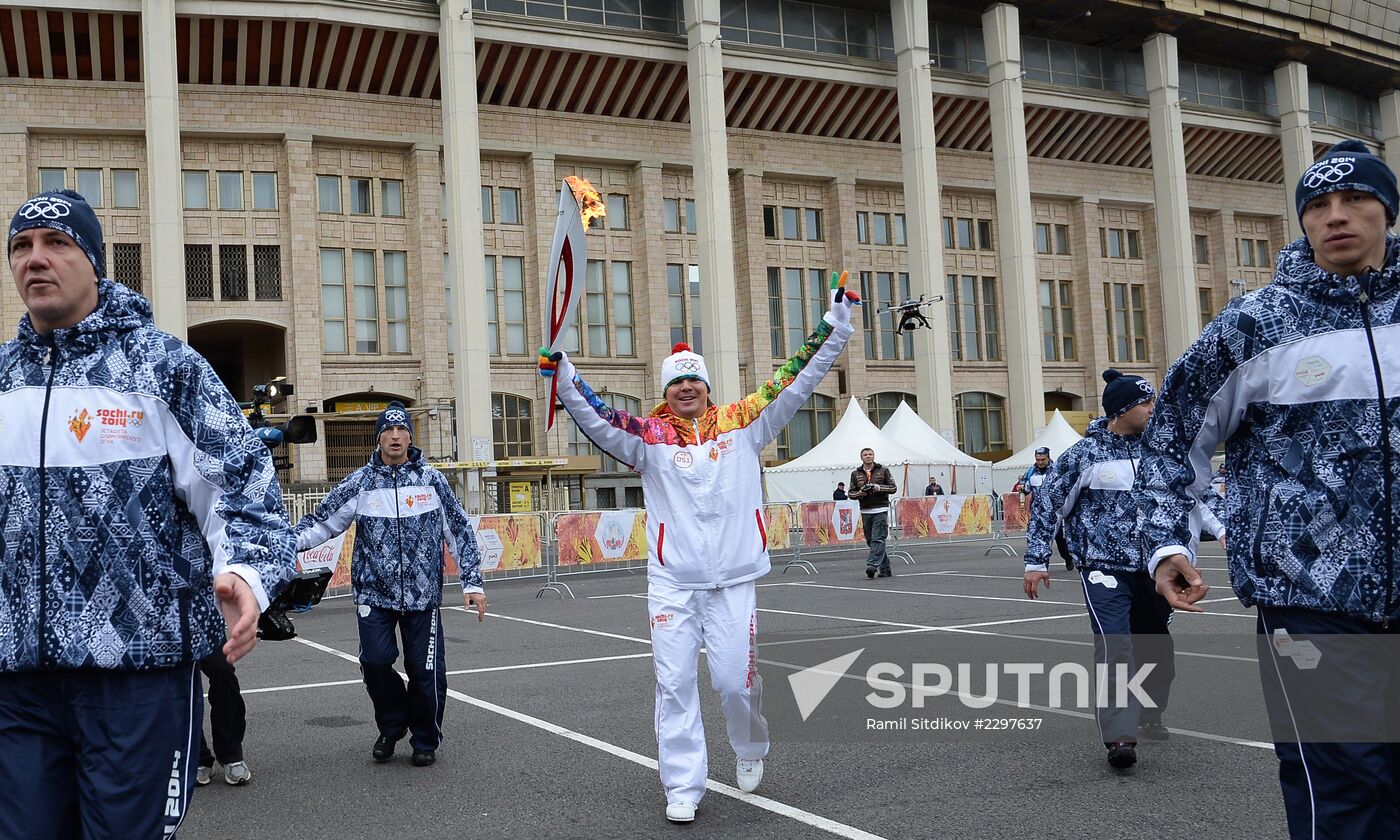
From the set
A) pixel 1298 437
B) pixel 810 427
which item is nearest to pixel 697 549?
pixel 1298 437

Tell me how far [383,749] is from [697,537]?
283cm

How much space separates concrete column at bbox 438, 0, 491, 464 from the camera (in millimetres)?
40625

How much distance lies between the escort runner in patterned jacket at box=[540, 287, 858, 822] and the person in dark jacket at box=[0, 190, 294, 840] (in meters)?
2.78

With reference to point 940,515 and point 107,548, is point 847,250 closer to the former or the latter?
point 940,515

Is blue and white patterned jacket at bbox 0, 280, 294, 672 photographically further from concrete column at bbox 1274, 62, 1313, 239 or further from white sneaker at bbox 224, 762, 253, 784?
concrete column at bbox 1274, 62, 1313, 239

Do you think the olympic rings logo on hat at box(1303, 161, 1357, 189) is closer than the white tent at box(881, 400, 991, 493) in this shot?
Yes

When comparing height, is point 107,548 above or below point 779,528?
above

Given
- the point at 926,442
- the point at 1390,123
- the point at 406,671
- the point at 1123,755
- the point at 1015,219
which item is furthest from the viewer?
the point at 1390,123

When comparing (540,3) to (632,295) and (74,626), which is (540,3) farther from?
(74,626)

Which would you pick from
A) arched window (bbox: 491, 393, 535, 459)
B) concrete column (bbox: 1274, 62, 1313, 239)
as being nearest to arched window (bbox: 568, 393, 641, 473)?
arched window (bbox: 491, 393, 535, 459)

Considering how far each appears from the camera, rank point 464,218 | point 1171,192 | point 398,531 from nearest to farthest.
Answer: point 398,531 → point 464,218 → point 1171,192

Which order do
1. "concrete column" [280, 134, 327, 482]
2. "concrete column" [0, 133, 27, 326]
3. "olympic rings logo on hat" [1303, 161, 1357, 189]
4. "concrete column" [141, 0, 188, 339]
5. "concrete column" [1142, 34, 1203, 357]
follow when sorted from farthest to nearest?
"concrete column" [1142, 34, 1203, 357]
"concrete column" [280, 134, 327, 482]
"concrete column" [0, 133, 27, 326]
"concrete column" [141, 0, 188, 339]
"olympic rings logo on hat" [1303, 161, 1357, 189]

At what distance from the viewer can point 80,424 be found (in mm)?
3344

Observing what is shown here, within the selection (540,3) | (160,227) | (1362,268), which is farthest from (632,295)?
(1362,268)
